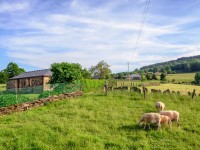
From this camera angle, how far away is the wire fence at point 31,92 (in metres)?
18.5

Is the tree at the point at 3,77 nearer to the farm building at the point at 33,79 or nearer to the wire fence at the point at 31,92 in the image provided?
the farm building at the point at 33,79

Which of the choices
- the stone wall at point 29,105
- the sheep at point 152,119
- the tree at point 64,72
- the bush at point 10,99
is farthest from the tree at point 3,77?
the sheep at point 152,119

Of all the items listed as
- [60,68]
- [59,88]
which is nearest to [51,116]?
[59,88]

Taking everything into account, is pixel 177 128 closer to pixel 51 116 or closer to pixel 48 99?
pixel 51 116

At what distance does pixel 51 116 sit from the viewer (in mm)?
16078

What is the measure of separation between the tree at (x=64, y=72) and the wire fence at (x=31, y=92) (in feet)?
24.7

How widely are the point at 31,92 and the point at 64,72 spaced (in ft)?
43.0

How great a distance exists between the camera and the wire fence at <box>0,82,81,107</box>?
18.5 meters

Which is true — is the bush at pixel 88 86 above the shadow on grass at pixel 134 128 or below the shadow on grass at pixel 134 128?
above

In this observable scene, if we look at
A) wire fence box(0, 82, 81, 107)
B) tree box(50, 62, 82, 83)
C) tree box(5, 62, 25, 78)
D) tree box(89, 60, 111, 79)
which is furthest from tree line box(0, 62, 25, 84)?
wire fence box(0, 82, 81, 107)

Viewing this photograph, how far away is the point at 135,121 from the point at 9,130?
7.24 meters

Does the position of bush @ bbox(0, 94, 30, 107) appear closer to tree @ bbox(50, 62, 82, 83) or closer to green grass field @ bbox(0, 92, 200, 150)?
green grass field @ bbox(0, 92, 200, 150)

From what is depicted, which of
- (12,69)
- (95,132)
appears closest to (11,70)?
(12,69)

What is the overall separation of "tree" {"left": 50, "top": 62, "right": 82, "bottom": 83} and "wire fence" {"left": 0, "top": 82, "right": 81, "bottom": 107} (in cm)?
754
